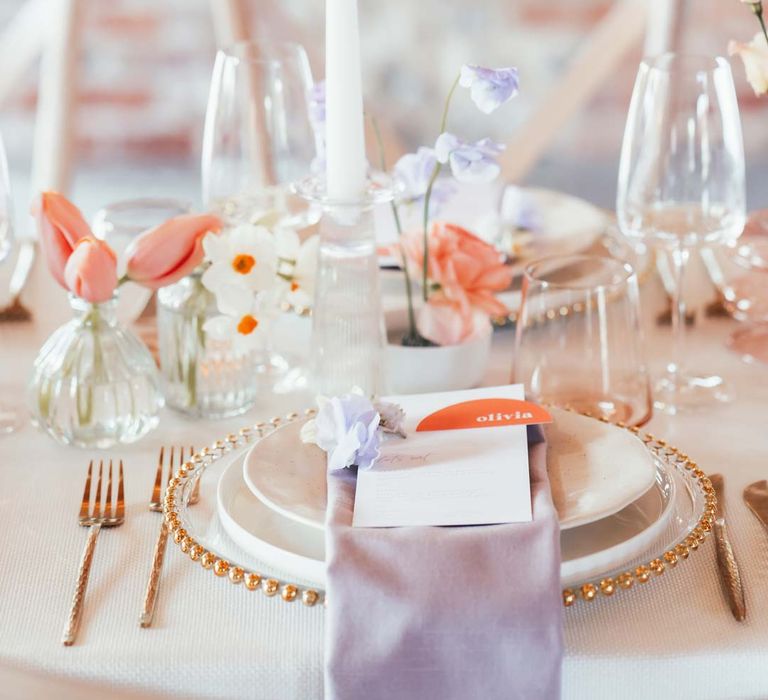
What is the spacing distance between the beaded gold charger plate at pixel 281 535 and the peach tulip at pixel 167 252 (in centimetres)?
15

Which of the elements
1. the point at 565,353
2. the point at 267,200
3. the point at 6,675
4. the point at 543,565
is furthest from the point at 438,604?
the point at 267,200

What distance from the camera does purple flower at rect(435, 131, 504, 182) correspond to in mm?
901

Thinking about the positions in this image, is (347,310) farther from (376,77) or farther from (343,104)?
(376,77)

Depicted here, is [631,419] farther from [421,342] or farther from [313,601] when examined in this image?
[313,601]

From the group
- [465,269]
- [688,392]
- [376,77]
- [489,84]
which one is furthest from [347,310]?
[376,77]

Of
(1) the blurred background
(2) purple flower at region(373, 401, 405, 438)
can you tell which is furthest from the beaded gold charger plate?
(1) the blurred background

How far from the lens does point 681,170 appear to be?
103 cm

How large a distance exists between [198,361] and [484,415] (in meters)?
0.29

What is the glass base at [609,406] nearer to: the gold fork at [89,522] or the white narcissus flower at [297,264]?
the white narcissus flower at [297,264]

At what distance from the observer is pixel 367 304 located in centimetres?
95

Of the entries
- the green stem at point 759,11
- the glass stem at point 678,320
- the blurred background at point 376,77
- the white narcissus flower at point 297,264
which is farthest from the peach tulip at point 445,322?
the blurred background at point 376,77

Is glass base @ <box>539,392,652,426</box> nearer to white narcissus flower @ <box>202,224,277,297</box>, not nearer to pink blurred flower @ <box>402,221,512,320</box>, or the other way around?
pink blurred flower @ <box>402,221,512,320</box>

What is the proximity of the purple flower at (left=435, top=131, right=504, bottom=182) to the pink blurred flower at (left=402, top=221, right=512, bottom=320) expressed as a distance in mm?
84

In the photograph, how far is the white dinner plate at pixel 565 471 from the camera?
0.71 m
